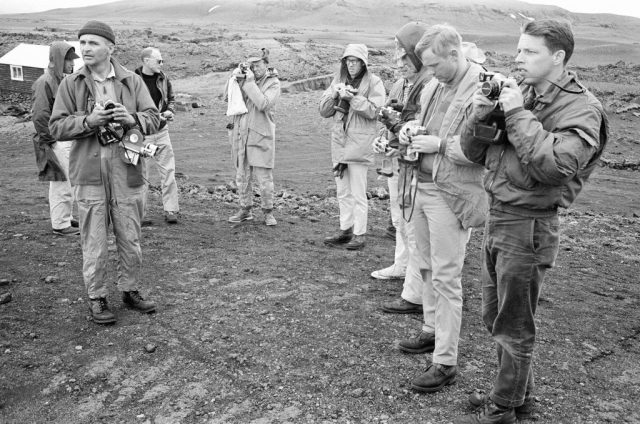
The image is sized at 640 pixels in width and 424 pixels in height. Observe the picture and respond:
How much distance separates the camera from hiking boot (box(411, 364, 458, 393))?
13.0 feet

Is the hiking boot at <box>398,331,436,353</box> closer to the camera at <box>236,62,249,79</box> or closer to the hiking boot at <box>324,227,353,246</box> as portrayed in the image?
the hiking boot at <box>324,227,353,246</box>

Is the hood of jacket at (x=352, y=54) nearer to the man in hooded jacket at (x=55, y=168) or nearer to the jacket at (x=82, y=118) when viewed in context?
the jacket at (x=82, y=118)

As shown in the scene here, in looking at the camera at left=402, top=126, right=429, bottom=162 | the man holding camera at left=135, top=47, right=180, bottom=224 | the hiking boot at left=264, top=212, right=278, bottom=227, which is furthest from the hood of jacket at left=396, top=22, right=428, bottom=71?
the man holding camera at left=135, top=47, right=180, bottom=224

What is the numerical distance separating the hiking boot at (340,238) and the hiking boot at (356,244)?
4.8 inches

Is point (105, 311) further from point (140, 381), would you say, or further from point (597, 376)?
point (597, 376)

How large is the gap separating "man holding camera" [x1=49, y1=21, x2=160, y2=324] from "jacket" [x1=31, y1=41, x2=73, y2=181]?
1757mm

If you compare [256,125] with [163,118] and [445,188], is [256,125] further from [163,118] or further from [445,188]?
[445,188]

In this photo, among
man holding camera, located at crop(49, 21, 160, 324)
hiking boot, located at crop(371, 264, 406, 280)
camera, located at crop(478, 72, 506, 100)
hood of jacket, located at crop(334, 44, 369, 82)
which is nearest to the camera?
camera, located at crop(478, 72, 506, 100)

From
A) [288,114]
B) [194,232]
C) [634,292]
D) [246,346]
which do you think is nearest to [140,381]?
[246,346]

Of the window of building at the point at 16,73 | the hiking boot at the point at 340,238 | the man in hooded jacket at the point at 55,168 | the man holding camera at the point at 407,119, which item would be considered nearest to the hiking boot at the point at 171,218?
the man in hooded jacket at the point at 55,168

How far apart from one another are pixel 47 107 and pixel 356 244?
359 centimetres

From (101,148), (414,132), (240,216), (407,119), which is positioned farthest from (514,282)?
(240,216)

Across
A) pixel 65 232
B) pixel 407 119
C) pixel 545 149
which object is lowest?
pixel 65 232

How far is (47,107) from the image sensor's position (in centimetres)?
660
